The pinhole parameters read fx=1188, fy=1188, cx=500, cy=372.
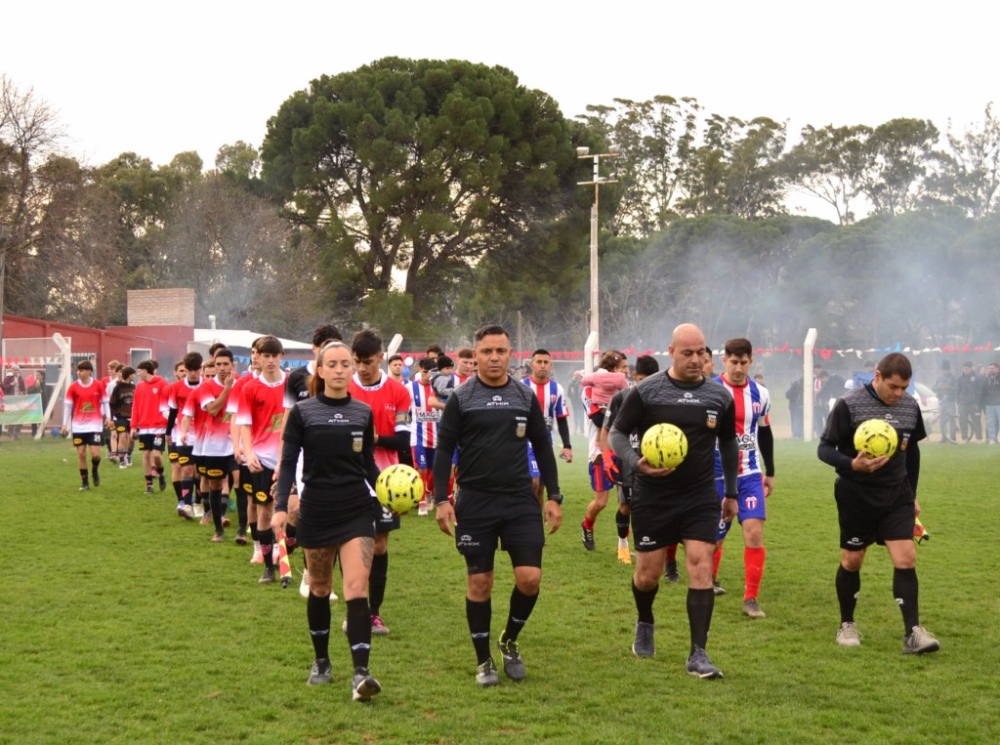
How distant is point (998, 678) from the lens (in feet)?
22.1

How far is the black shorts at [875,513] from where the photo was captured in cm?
742

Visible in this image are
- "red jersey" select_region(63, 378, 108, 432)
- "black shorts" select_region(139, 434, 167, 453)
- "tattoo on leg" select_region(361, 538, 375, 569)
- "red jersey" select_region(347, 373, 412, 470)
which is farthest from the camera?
"red jersey" select_region(63, 378, 108, 432)

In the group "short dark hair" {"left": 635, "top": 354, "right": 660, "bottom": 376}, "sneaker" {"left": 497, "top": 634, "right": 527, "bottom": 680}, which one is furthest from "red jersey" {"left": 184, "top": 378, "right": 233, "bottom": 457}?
"sneaker" {"left": 497, "top": 634, "right": 527, "bottom": 680}

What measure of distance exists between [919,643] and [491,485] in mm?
2933

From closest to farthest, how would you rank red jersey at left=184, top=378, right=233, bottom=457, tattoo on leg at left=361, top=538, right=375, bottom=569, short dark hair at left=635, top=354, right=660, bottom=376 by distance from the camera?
1. tattoo on leg at left=361, top=538, right=375, bottom=569
2. short dark hair at left=635, top=354, right=660, bottom=376
3. red jersey at left=184, top=378, right=233, bottom=457

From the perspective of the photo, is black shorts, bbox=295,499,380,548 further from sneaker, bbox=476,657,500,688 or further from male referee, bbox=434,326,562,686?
sneaker, bbox=476,657,500,688

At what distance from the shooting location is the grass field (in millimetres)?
5863

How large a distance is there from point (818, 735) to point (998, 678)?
168cm

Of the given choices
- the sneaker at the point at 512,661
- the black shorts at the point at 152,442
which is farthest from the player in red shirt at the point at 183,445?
the sneaker at the point at 512,661

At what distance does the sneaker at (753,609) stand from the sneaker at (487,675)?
2680 mm

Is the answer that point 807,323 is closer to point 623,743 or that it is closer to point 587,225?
point 587,225

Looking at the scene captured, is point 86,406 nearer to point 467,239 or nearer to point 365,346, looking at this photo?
point 365,346

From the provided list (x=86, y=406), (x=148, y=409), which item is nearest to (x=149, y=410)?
(x=148, y=409)

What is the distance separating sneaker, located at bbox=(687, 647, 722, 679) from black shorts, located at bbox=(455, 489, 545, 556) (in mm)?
1131
